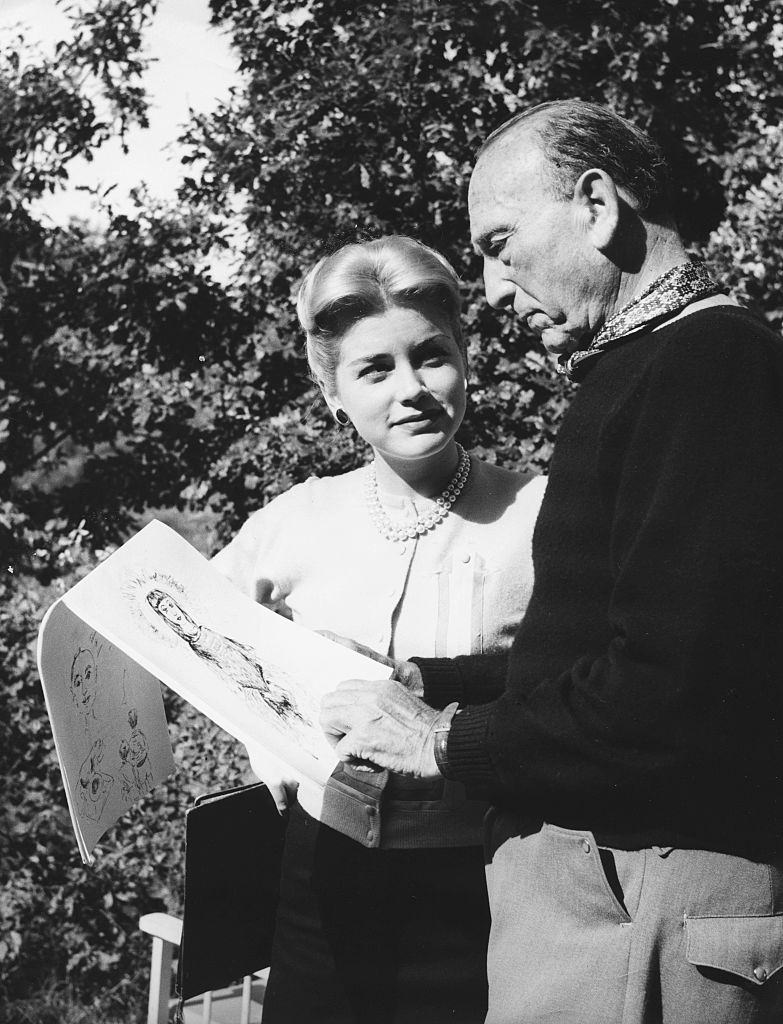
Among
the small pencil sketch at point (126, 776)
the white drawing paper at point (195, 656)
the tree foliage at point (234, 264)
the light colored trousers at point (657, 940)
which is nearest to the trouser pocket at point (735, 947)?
the light colored trousers at point (657, 940)

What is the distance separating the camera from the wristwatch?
1506 mm

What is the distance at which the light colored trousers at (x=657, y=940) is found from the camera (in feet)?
4.37

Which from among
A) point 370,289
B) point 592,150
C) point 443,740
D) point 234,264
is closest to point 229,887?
point 443,740

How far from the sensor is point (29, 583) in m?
4.55

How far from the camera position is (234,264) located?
4.45 metres

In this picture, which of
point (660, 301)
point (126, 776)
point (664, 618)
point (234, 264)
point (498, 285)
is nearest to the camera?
point (664, 618)

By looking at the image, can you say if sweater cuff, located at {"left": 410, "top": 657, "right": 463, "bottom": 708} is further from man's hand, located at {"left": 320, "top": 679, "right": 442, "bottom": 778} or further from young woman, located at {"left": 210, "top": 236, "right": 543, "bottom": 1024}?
man's hand, located at {"left": 320, "top": 679, "right": 442, "bottom": 778}

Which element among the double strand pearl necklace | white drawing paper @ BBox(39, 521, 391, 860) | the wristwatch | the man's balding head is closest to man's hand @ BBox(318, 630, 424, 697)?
white drawing paper @ BBox(39, 521, 391, 860)

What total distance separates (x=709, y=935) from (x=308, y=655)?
0.82 m

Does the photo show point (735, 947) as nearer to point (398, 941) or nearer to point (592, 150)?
point (398, 941)

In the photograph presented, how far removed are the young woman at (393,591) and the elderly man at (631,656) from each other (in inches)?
17.1

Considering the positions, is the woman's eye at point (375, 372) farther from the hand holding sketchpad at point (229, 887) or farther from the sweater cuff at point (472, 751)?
the hand holding sketchpad at point (229, 887)

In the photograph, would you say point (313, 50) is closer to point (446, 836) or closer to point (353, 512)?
point (353, 512)

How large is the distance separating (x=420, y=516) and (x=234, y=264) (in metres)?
2.62
